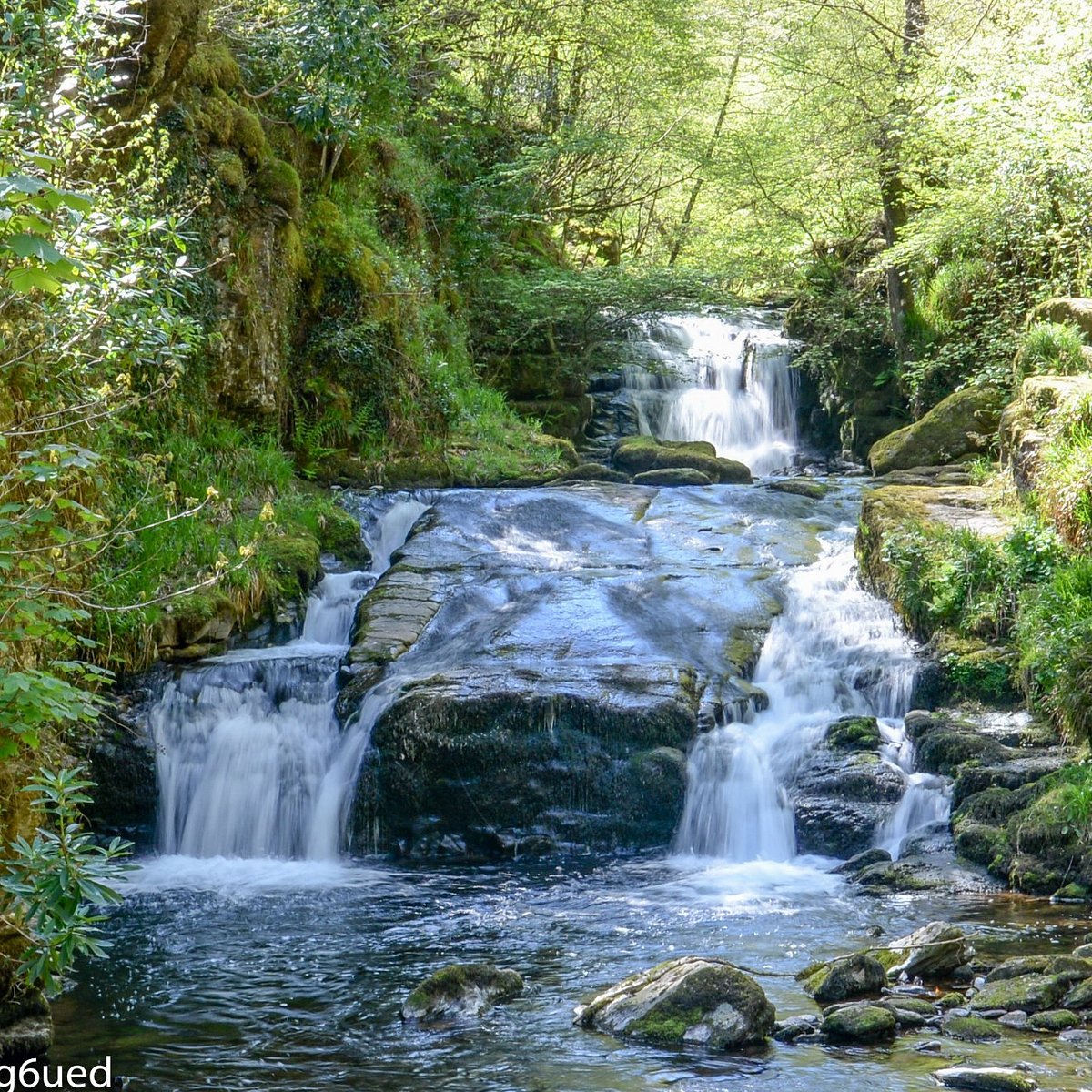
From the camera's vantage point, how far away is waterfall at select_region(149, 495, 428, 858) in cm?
891

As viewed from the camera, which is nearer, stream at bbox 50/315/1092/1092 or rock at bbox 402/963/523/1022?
stream at bbox 50/315/1092/1092

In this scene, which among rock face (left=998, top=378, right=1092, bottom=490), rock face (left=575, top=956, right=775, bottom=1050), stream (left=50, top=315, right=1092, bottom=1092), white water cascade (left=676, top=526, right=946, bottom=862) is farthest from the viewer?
rock face (left=998, top=378, right=1092, bottom=490)

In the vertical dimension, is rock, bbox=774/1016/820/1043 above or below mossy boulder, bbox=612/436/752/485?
below

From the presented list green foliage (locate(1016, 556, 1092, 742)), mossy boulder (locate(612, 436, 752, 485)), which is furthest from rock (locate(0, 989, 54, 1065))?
Answer: mossy boulder (locate(612, 436, 752, 485))

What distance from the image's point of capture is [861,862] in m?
8.02

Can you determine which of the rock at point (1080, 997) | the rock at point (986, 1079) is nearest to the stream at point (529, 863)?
the rock at point (986, 1079)

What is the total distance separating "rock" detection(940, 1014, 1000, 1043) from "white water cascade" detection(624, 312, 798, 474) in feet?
46.1

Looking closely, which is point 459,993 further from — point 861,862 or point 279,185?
point 279,185

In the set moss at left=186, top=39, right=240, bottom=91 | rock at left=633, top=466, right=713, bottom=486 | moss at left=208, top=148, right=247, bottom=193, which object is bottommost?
rock at left=633, top=466, right=713, bottom=486

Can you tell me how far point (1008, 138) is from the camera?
1297cm

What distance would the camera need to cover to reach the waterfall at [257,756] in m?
8.91

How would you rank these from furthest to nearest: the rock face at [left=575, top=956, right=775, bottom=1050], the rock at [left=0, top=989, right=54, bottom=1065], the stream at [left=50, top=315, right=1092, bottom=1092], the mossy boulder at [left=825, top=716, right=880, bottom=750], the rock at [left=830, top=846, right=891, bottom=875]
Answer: the mossy boulder at [left=825, top=716, right=880, bottom=750], the rock at [left=830, top=846, right=891, bottom=875], the rock face at [left=575, top=956, right=775, bottom=1050], the stream at [left=50, top=315, right=1092, bottom=1092], the rock at [left=0, top=989, right=54, bottom=1065]

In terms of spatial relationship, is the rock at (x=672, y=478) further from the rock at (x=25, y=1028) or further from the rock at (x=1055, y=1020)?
the rock at (x=25, y=1028)

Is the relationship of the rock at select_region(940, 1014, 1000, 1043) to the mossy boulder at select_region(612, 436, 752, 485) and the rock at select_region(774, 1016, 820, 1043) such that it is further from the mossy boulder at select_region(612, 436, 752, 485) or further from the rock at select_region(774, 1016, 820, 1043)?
the mossy boulder at select_region(612, 436, 752, 485)
